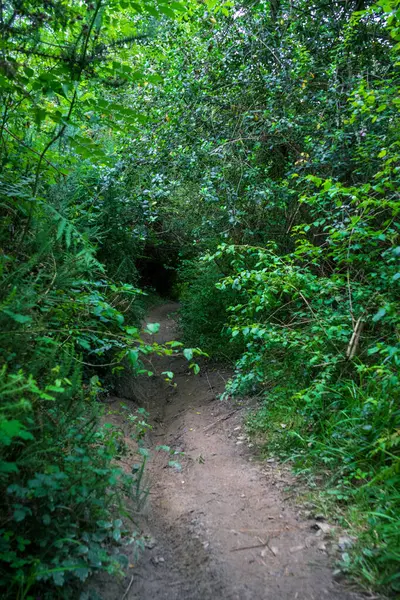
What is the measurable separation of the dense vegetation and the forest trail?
0.24 metres

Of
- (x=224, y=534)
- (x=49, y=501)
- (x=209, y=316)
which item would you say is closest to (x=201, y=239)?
(x=209, y=316)

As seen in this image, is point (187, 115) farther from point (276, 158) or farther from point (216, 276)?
point (216, 276)

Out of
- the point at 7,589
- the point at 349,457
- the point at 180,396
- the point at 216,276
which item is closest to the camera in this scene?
the point at 7,589

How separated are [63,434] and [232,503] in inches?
66.7

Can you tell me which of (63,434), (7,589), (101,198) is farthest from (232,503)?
(101,198)

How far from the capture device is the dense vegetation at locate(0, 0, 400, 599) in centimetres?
254

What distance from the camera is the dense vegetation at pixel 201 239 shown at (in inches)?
100

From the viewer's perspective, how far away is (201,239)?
7.56 metres

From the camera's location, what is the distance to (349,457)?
11.3ft

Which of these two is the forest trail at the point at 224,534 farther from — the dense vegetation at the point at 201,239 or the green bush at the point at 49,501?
the green bush at the point at 49,501

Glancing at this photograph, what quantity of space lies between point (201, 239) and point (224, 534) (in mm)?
5279

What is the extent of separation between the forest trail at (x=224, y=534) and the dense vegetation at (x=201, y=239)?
0.24 metres

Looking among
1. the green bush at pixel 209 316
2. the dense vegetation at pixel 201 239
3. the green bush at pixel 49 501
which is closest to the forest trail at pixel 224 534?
the dense vegetation at pixel 201 239

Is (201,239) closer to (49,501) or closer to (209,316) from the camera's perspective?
(209,316)
